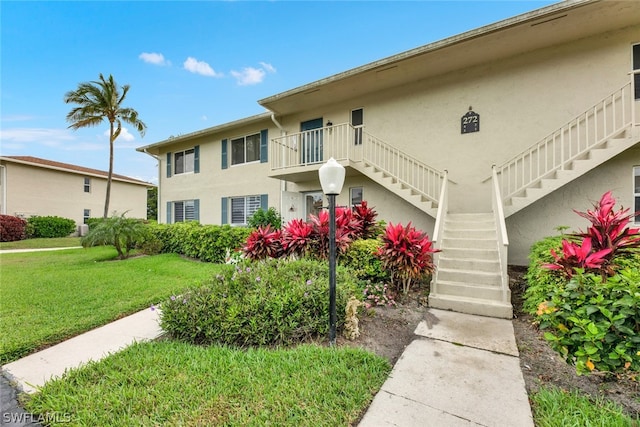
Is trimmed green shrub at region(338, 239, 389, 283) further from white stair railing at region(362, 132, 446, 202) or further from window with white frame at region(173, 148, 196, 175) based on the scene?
window with white frame at region(173, 148, 196, 175)

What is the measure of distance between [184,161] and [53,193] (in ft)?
42.6

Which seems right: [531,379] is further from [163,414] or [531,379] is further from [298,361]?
[163,414]

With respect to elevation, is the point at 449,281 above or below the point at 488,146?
below

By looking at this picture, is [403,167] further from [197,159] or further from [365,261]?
[197,159]

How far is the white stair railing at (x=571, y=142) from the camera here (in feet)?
18.4

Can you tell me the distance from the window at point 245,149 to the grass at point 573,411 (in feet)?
35.7

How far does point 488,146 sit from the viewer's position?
7.26 metres

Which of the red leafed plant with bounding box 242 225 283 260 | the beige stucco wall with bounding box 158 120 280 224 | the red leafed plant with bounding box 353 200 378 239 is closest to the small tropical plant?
the beige stucco wall with bounding box 158 120 280 224

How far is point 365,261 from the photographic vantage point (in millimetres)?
5262

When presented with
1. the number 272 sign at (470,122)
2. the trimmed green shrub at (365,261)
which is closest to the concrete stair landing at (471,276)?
the trimmed green shrub at (365,261)

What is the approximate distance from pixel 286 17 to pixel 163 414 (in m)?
10.4

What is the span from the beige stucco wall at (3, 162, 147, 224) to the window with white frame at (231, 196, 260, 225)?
28.4 ft

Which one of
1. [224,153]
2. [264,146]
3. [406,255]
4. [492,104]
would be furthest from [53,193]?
[492,104]

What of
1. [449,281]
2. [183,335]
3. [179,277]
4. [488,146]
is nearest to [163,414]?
[183,335]
